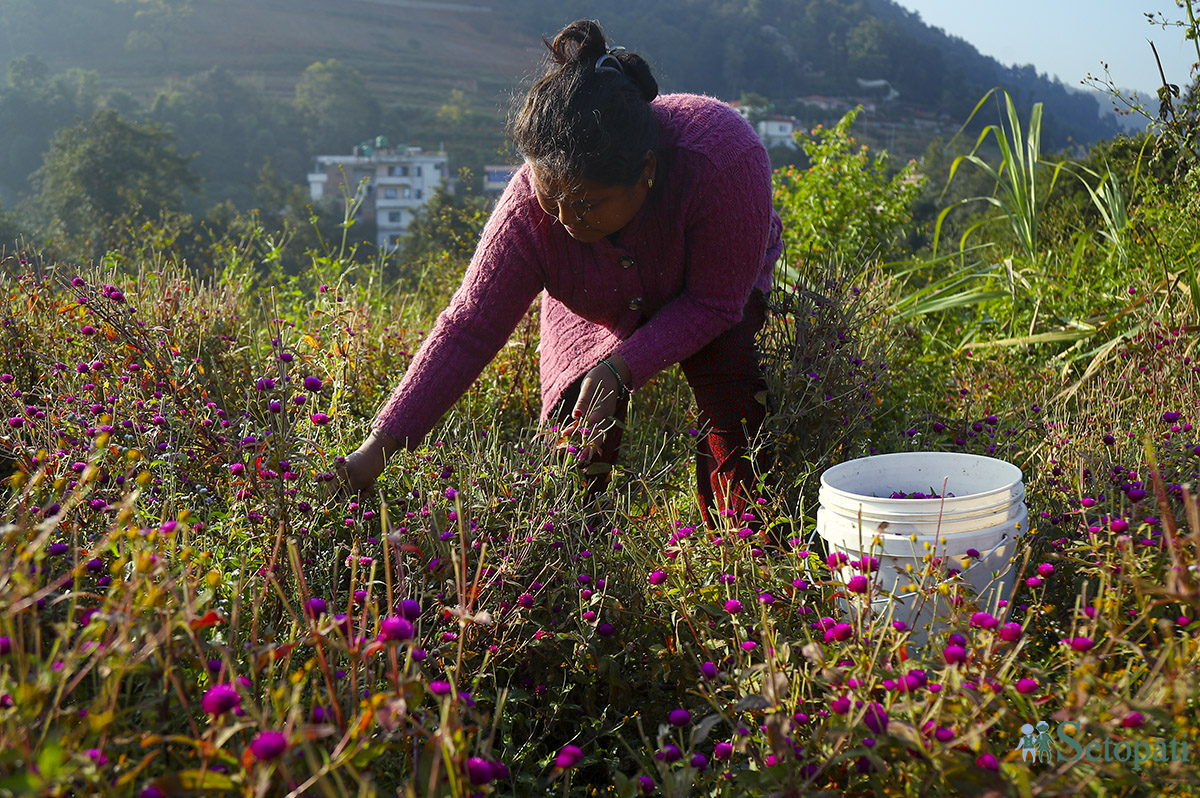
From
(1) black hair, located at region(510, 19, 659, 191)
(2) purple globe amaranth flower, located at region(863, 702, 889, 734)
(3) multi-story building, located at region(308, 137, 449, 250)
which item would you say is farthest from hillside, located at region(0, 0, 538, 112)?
(2) purple globe amaranth flower, located at region(863, 702, 889, 734)

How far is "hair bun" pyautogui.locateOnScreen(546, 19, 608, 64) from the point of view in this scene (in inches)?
73.7

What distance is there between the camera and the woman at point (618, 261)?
181cm

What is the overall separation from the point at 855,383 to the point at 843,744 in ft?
4.89

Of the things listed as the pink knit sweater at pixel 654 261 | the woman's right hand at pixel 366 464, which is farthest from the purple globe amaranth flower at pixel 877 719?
the pink knit sweater at pixel 654 261

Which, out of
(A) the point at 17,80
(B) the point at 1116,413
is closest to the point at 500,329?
(B) the point at 1116,413

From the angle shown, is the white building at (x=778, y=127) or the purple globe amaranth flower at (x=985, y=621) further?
the white building at (x=778, y=127)

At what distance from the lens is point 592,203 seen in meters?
1.86

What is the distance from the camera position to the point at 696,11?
49562 mm

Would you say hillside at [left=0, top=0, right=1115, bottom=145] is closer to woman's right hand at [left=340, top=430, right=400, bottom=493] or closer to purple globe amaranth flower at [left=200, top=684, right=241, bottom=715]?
woman's right hand at [left=340, top=430, right=400, bottom=493]

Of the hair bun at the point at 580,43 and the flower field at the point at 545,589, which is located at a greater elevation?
the hair bun at the point at 580,43

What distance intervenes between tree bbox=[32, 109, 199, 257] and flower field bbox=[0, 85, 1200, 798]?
64.7 feet

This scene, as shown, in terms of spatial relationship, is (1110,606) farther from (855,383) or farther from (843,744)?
(855,383)

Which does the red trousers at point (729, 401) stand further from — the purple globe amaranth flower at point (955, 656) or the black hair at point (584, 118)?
the purple globe amaranth flower at point (955, 656)

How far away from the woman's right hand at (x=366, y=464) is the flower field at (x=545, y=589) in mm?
43
